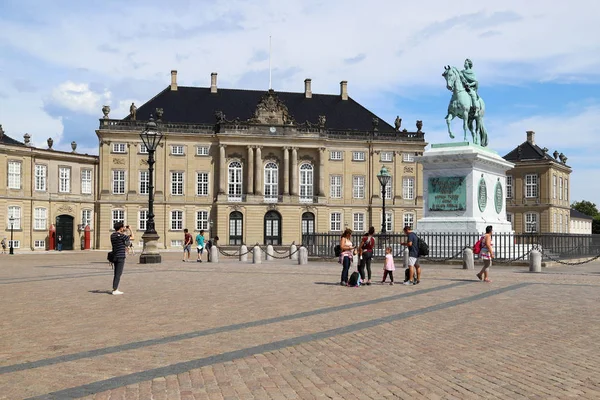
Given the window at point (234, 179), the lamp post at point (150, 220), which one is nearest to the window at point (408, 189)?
the window at point (234, 179)

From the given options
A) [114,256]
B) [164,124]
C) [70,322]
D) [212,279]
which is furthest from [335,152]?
[70,322]

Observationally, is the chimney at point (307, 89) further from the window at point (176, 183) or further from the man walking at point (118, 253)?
the man walking at point (118, 253)

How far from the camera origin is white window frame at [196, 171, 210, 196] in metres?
63.3

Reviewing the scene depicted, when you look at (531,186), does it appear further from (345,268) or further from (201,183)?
(345,268)

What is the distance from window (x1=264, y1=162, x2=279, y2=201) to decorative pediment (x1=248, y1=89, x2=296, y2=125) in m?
4.27

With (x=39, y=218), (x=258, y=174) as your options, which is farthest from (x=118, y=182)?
(x=258, y=174)

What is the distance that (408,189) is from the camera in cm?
6719

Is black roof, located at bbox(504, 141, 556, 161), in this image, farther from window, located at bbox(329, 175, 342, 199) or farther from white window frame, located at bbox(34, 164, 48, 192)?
white window frame, located at bbox(34, 164, 48, 192)

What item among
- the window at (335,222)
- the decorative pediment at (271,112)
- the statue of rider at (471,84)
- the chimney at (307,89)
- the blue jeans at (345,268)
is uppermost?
the chimney at (307,89)

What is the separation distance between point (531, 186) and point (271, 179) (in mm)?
29982

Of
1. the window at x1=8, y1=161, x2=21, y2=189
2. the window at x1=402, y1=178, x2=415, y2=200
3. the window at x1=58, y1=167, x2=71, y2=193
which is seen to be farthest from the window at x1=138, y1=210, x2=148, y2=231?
the window at x1=402, y1=178, x2=415, y2=200

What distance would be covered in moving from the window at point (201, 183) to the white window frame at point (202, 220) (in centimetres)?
179

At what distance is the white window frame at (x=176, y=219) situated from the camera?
62.2 meters

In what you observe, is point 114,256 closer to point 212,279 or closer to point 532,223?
point 212,279
